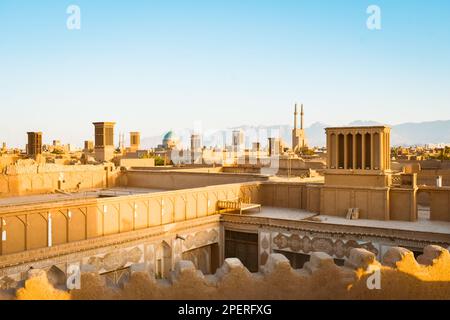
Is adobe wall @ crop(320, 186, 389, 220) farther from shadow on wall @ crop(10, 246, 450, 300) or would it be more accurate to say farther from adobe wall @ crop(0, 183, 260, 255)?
shadow on wall @ crop(10, 246, 450, 300)

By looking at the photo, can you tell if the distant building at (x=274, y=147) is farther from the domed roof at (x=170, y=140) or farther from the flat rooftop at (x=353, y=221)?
the domed roof at (x=170, y=140)

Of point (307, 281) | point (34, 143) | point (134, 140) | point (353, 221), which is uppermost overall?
point (134, 140)

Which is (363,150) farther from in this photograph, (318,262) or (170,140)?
(170,140)

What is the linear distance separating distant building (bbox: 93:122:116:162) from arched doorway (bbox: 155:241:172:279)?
29.7 m

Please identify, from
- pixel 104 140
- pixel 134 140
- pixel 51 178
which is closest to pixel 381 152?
pixel 51 178

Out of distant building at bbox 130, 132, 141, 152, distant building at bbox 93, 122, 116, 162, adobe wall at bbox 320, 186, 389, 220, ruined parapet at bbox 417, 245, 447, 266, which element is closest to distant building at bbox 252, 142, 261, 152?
distant building at bbox 130, 132, 141, 152

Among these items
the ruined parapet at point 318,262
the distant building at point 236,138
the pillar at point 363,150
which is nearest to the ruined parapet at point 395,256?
the ruined parapet at point 318,262

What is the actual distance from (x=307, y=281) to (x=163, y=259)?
12789 mm

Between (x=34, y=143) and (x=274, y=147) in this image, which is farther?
(x=274, y=147)

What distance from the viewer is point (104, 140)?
160 ft

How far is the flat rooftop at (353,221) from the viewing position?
19.4 meters
